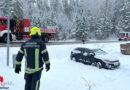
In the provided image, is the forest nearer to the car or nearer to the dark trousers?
the car

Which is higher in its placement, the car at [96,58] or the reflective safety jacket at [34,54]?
the reflective safety jacket at [34,54]

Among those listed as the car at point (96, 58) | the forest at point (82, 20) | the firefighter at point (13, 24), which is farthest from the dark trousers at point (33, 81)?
the forest at point (82, 20)

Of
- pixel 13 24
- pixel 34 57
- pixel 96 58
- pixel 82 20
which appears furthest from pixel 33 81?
pixel 82 20

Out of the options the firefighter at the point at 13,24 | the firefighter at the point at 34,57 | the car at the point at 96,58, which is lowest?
the car at the point at 96,58

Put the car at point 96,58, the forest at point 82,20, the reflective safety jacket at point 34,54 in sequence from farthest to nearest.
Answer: the forest at point 82,20 < the car at point 96,58 < the reflective safety jacket at point 34,54

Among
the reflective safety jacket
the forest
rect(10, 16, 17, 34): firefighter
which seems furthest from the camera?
the forest

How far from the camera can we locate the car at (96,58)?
9.78 m

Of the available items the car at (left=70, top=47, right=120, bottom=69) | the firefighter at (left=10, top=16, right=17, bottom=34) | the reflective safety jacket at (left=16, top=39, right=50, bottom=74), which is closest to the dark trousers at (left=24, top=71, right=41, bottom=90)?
the reflective safety jacket at (left=16, top=39, right=50, bottom=74)

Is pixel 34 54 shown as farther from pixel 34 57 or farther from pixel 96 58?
pixel 96 58

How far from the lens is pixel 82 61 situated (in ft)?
37.6

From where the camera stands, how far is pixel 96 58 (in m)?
10.3

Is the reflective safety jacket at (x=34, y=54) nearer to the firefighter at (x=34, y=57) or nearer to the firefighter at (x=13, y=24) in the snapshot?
the firefighter at (x=34, y=57)

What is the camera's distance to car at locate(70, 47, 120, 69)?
9781mm

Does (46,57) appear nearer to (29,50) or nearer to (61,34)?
(29,50)
